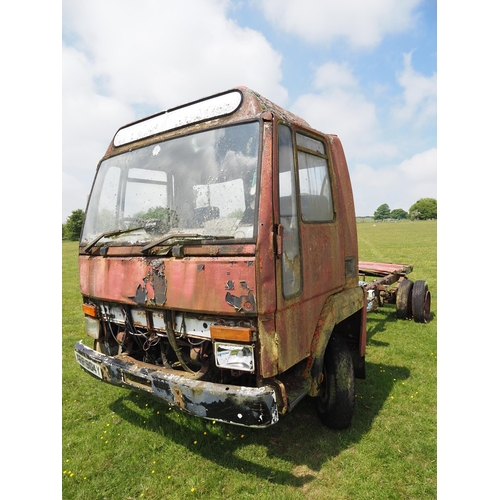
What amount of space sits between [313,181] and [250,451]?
92.7 inches

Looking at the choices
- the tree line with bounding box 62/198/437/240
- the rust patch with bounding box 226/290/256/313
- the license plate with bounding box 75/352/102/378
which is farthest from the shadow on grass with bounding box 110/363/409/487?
the tree line with bounding box 62/198/437/240

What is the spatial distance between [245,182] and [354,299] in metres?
1.76

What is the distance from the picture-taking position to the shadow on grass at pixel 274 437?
2.88 meters

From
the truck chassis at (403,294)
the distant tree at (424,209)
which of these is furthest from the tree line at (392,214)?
the truck chassis at (403,294)

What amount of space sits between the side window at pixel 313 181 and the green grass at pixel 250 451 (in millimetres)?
1967

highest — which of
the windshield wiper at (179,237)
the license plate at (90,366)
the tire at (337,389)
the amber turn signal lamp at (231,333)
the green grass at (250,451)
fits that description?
the windshield wiper at (179,237)

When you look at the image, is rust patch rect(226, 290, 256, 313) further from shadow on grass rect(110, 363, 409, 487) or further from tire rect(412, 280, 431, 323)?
tire rect(412, 280, 431, 323)

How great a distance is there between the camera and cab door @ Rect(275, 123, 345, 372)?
2531 millimetres

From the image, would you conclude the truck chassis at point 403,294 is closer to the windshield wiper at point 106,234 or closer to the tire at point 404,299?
the tire at point 404,299

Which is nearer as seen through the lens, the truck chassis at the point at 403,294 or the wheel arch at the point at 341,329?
the wheel arch at the point at 341,329

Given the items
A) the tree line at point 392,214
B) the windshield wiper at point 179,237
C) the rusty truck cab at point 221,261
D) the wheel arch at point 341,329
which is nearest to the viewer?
the rusty truck cab at point 221,261

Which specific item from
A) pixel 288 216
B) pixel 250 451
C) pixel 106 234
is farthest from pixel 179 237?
pixel 250 451

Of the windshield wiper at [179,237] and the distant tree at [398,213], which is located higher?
the distant tree at [398,213]

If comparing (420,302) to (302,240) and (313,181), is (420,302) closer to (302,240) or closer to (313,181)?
(313,181)
